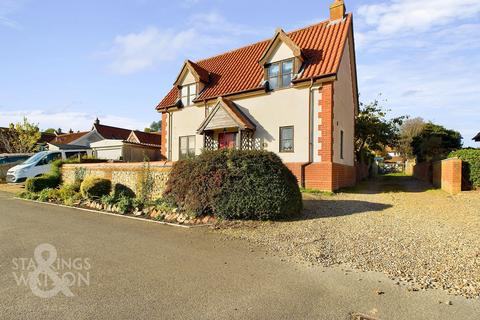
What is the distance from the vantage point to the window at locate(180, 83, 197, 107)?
2098 cm

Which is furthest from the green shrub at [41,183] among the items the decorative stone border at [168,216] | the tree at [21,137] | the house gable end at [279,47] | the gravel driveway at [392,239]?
the tree at [21,137]

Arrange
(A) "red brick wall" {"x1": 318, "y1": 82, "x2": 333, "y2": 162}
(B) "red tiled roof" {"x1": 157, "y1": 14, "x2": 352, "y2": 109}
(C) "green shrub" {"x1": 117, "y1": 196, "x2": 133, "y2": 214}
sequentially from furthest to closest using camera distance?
(B) "red tiled roof" {"x1": 157, "y1": 14, "x2": 352, "y2": 109} → (A) "red brick wall" {"x1": 318, "y1": 82, "x2": 333, "y2": 162} → (C) "green shrub" {"x1": 117, "y1": 196, "x2": 133, "y2": 214}

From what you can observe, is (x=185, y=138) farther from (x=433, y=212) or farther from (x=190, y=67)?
(x=433, y=212)

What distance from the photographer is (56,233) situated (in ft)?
26.1

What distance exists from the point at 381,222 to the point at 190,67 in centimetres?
1625

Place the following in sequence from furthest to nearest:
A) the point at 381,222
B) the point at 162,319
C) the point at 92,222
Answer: the point at 92,222
the point at 381,222
the point at 162,319

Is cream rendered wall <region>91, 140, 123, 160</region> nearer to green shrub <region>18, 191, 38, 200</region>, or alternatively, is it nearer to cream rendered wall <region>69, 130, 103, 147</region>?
green shrub <region>18, 191, 38, 200</region>

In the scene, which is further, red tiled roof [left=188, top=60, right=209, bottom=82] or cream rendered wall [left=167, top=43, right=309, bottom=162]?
red tiled roof [left=188, top=60, right=209, bottom=82]

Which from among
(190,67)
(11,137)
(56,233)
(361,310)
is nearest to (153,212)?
(56,233)

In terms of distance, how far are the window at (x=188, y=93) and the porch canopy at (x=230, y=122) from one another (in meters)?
2.87

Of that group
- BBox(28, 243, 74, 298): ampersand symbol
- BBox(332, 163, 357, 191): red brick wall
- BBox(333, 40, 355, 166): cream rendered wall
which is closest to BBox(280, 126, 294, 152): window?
BBox(333, 40, 355, 166): cream rendered wall

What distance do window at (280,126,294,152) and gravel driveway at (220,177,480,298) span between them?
20.2 feet

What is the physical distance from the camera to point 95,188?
44.7 feet

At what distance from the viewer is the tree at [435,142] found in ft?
94.8
